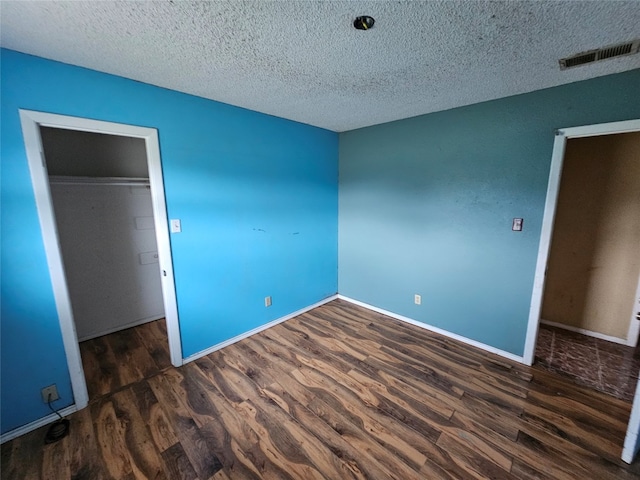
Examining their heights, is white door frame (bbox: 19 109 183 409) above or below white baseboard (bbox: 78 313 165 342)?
above

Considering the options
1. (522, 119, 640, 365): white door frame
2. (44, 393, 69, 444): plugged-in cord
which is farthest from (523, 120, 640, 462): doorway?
(44, 393, 69, 444): plugged-in cord

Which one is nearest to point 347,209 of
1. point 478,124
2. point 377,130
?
point 377,130

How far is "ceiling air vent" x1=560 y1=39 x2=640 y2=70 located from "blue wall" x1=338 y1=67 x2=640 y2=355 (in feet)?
1.27

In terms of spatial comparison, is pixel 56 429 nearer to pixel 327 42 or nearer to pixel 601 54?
pixel 327 42

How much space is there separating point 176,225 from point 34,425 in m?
1.67

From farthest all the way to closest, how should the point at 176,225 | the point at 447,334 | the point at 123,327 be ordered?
the point at 123,327, the point at 447,334, the point at 176,225

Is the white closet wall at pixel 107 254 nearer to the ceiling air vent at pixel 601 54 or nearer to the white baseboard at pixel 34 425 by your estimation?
the white baseboard at pixel 34 425

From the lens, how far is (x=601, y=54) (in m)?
1.61

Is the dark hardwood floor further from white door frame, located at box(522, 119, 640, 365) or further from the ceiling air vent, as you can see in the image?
the ceiling air vent

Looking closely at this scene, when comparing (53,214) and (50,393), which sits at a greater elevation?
(53,214)

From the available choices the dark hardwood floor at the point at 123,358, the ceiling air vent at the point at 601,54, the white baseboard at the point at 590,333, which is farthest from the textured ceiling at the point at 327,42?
the white baseboard at the point at 590,333

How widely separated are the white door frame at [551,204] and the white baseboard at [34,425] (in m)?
3.87

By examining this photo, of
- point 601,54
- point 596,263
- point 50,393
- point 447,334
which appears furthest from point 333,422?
point 596,263

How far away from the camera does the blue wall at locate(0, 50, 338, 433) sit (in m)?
1.64
